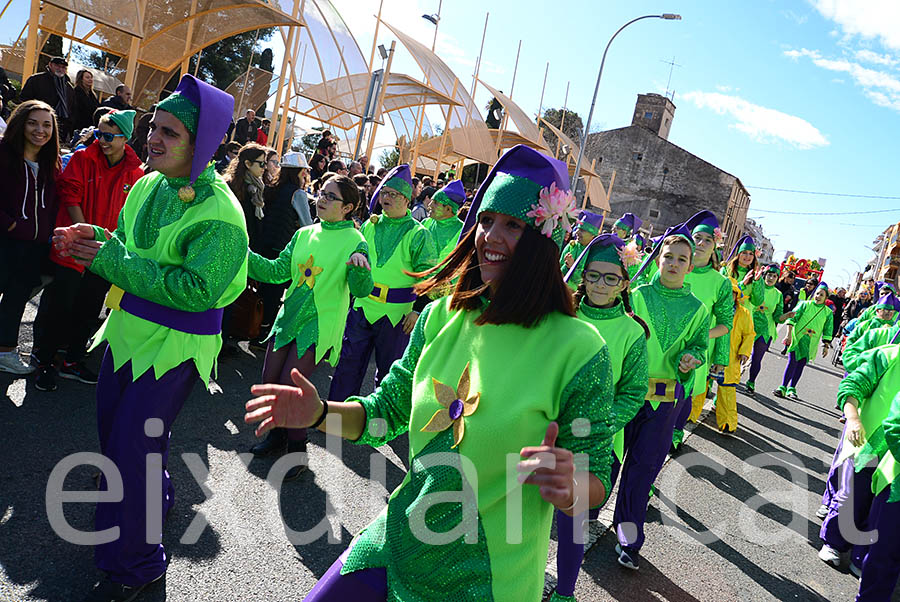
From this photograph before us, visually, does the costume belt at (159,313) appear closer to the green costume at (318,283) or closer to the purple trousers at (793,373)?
the green costume at (318,283)

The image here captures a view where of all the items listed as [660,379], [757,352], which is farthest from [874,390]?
[757,352]

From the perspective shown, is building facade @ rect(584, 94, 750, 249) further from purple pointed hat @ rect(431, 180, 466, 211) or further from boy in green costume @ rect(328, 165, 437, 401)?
boy in green costume @ rect(328, 165, 437, 401)

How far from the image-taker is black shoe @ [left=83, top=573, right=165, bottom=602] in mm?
2752

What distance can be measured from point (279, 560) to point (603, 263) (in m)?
2.29

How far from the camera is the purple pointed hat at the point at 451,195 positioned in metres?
6.98

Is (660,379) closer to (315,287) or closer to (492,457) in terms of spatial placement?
(315,287)

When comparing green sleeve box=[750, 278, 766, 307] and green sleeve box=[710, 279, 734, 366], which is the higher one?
green sleeve box=[750, 278, 766, 307]

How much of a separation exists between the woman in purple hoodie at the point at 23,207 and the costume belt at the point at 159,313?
2.71m

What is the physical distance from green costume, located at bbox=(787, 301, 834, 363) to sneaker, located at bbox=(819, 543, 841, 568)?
7232 millimetres

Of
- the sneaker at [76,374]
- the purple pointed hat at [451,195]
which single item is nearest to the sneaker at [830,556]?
the purple pointed hat at [451,195]

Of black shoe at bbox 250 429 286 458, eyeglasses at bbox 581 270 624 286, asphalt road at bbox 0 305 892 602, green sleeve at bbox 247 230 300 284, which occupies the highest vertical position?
eyeglasses at bbox 581 270 624 286

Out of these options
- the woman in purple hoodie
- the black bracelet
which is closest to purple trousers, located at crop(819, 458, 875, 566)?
the black bracelet

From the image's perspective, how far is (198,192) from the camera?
2.87m

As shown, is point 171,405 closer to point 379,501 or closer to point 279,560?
point 279,560
